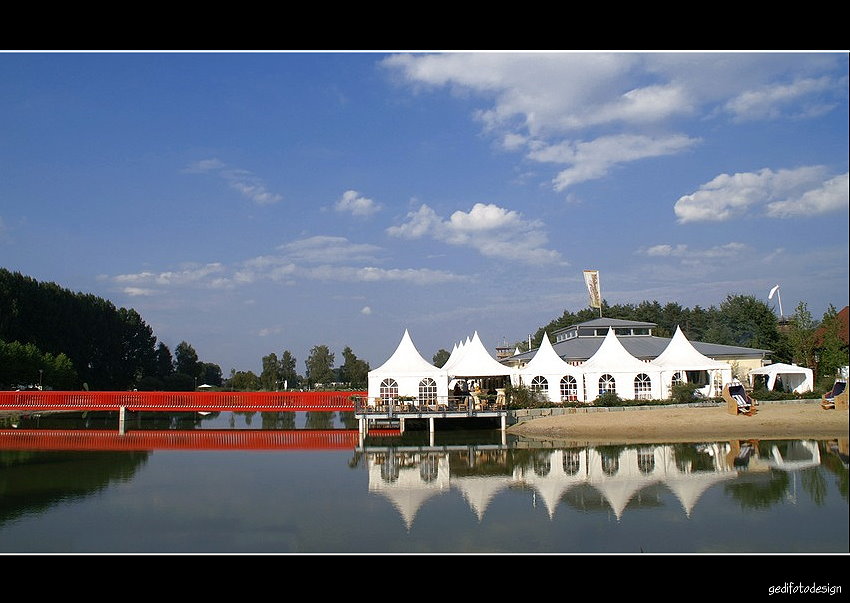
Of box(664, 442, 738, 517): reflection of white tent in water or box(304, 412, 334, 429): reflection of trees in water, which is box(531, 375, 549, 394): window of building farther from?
box(664, 442, 738, 517): reflection of white tent in water

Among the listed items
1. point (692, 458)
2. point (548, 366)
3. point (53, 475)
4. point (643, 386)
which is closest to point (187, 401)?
point (53, 475)

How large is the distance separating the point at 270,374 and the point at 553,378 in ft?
140

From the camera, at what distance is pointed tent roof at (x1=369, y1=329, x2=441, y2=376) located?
93.8 feet

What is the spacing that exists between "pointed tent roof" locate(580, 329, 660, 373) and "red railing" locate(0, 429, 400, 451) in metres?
9.69

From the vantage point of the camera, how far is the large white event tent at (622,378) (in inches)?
1155

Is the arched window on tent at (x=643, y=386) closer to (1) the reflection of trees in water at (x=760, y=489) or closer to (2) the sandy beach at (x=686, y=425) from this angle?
(2) the sandy beach at (x=686, y=425)

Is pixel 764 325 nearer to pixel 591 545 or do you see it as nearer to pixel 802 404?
pixel 802 404

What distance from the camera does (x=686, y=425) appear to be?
2406cm

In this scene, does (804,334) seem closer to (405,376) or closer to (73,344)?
(405,376)
